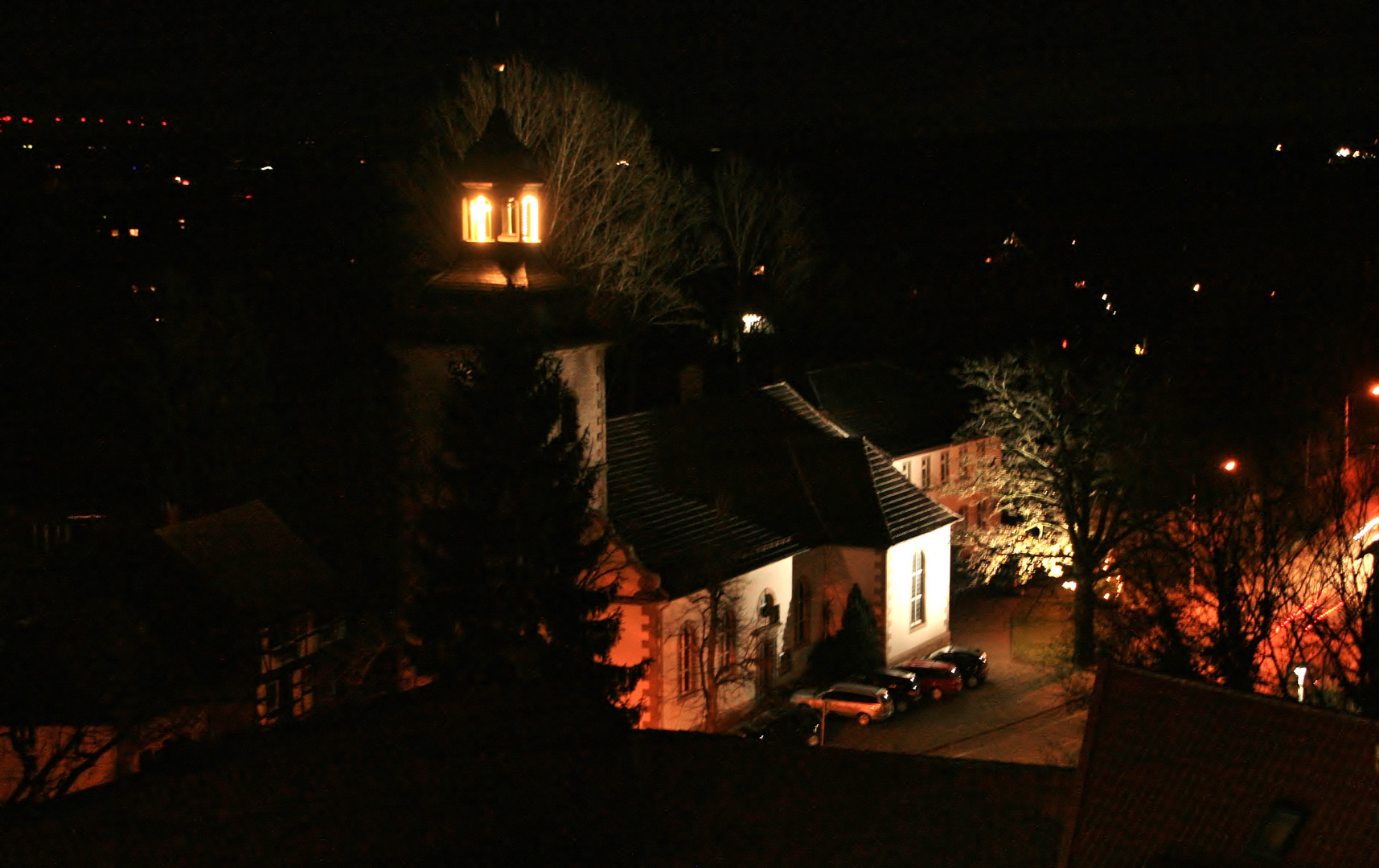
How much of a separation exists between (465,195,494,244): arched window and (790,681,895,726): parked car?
11.4m

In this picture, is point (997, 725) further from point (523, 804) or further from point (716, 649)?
point (523, 804)

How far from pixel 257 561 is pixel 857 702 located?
12166mm

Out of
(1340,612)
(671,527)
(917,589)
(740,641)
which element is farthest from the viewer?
(917,589)

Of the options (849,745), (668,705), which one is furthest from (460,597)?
(849,745)

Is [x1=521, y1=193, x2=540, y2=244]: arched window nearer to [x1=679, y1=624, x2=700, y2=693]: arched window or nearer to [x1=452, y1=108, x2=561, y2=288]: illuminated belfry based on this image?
[x1=452, y1=108, x2=561, y2=288]: illuminated belfry

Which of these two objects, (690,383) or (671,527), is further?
(690,383)

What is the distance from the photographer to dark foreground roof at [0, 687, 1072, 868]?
1548cm

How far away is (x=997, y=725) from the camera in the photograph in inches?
1250

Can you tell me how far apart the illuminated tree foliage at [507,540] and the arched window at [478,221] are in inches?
81.7

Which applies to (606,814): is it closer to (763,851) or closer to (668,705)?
(763,851)

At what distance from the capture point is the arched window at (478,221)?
90.3ft

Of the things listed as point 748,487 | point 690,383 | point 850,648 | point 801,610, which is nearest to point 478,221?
point 748,487

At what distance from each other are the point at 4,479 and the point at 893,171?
148ft

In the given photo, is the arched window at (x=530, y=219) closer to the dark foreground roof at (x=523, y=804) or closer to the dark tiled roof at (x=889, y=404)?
the dark foreground roof at (x=523, y=804)
